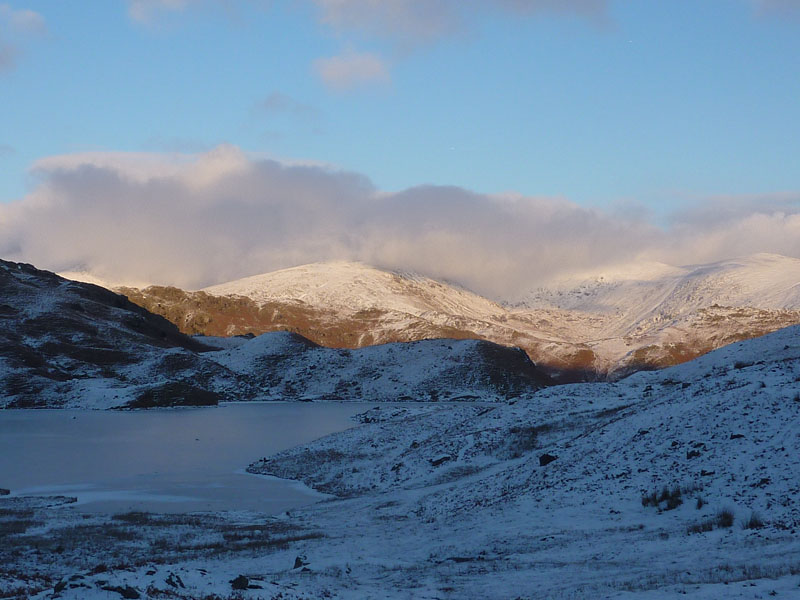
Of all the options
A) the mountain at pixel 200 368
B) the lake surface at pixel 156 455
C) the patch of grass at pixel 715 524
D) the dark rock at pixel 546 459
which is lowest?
the lake surface at pixel 156 455

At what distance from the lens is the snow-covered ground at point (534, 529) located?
1925 cm

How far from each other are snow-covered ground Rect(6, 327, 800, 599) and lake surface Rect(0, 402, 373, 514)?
5.83 meters

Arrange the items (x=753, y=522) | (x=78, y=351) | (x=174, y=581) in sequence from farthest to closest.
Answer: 1. (x=78, y=351)
2. (x=753, y=522)
3. (x=174, y=581)

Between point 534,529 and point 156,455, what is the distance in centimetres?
4424

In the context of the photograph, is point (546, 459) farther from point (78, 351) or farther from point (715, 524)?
point (78, 351)

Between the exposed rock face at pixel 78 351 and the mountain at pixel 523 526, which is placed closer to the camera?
the mountain at pixel 523 526

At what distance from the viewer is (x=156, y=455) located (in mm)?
64375

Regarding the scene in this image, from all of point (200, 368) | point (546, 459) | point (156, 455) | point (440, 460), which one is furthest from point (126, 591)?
point (200, 368)

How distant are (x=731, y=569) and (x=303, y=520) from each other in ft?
70.6

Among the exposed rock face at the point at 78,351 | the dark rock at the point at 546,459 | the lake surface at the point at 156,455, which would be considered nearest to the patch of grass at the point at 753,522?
the dark rock at the point at 546,459

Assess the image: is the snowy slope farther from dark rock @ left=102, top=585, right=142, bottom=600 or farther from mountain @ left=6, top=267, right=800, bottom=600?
dark rock @ left=102, top=585, right=142, bottom=600

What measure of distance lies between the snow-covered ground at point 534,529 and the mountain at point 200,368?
8904 cm

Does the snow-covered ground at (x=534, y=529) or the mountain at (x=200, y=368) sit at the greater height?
the mountain at (x=200, y=368)

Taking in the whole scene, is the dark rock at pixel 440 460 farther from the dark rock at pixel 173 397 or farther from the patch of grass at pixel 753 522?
the dark rock at pixel 173 397
